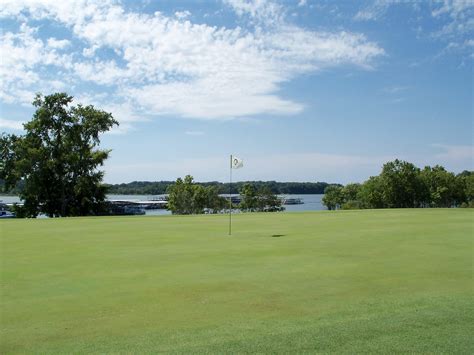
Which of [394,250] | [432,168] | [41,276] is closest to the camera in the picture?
[41,276]

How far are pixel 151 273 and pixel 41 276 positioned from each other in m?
1.92

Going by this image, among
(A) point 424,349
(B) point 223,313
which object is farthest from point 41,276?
(A) point 424,349

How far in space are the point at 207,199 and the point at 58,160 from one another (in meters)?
42.2

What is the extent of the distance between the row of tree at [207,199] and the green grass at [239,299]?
7091 cm

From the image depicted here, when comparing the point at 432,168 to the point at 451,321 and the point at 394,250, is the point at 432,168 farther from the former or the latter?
the point at 451,321

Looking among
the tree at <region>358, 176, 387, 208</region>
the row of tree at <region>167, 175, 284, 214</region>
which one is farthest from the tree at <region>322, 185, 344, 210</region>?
the tree at <region>358, 176, 387, 208</region>

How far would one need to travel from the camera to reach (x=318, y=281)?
7824 mm

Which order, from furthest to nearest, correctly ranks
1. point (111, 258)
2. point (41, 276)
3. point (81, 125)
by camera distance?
point (81, 125) < point (111, 258) < point (41, 276)

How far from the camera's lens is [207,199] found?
88.9 m

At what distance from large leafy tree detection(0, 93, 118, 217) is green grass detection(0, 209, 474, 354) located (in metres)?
39.3

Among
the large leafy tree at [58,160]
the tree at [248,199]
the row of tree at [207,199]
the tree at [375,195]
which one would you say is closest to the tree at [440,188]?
the tree at [375,195]

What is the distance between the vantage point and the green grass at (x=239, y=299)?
510 cm

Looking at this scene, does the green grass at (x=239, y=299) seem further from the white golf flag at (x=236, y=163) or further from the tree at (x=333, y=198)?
the tree at (x=333, y=198)

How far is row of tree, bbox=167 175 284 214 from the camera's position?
272ft
